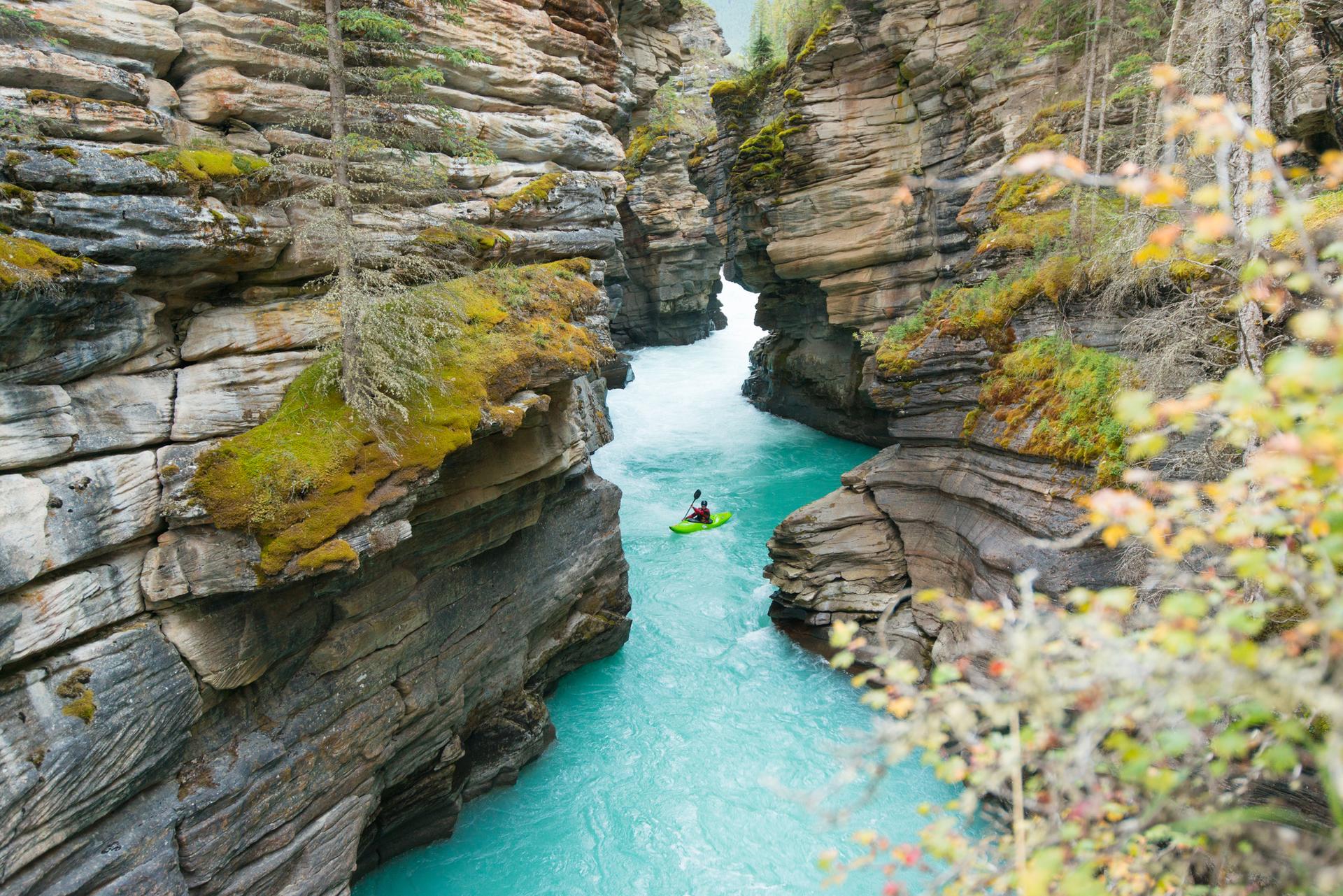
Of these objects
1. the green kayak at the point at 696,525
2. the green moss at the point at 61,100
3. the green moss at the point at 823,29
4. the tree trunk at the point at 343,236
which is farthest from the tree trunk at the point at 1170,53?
the green moss at the point at 61,100

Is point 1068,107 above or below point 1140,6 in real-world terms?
below

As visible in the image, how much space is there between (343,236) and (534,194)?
165 inches

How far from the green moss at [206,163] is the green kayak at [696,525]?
1429 cm

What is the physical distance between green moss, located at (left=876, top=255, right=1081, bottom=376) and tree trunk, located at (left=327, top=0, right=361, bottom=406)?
393 inches

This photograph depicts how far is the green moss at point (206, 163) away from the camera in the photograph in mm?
7512

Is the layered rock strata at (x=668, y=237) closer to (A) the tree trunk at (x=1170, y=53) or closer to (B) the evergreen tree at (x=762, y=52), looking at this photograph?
(B) the evergreen tree at (x=762, y=52)

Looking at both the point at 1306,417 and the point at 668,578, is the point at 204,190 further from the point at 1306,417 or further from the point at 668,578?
the point at 668,578

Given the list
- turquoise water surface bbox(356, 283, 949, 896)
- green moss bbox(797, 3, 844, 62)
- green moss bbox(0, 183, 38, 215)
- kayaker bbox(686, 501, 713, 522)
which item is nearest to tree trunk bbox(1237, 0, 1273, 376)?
turquoise water surface bbox(356, 283, 949, 896)

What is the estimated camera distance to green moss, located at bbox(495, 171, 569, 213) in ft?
37.0

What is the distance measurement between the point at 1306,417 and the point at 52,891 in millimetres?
9594

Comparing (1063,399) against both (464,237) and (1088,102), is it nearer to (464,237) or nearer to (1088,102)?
(1088,102)

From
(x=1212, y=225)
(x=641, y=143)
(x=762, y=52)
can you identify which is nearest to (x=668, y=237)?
(x=641, y=143)

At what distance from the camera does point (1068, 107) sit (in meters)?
15.3

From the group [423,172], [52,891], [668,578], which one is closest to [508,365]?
[423,172]
